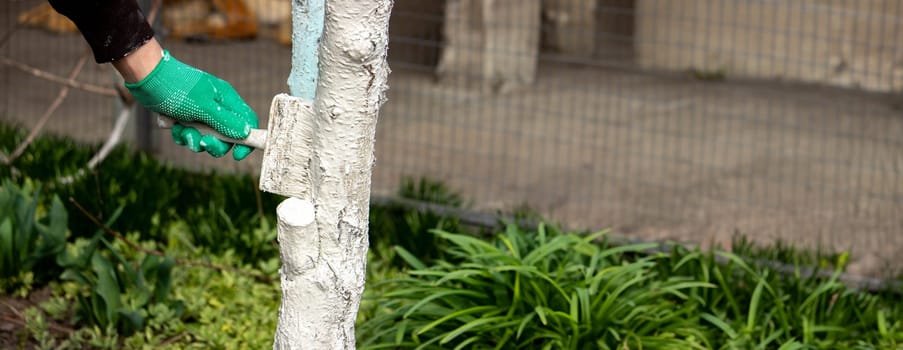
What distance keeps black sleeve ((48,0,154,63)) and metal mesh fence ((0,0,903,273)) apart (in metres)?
2.45

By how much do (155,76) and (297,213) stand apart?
35cm

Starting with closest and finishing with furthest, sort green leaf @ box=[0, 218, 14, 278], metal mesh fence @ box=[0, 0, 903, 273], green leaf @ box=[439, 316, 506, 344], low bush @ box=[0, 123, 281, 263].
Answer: green leaf @ box=[439, 316, 506, 344] → green leaf @ box=[0, 218, 14, 278] → low bush @ box=[0, 123, 281, 263] → metal mesh fence @ box=[0, 0, 903, 273]

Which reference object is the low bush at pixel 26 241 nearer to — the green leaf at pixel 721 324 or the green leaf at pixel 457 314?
the green leaf at pixel 457 314

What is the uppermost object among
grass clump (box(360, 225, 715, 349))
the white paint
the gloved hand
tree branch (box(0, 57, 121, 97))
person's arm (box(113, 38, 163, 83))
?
person's arm (box(113, 38, 163, 83))

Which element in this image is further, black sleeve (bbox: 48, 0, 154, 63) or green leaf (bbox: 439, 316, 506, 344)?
green leaf (bbox: 439, 316, 506, 344)

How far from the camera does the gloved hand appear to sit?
2.00 meters

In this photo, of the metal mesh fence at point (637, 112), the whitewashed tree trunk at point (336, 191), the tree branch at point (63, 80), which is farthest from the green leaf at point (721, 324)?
the tree branch at point (63, 80)

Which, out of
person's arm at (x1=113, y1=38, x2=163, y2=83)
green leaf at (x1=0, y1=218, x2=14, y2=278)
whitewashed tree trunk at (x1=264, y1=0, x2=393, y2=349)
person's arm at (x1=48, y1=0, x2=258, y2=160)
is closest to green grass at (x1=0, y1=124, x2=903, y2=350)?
green leaf at (x1=0, y1=218, x2=14, y2=278)

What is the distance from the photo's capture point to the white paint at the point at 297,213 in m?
1.97

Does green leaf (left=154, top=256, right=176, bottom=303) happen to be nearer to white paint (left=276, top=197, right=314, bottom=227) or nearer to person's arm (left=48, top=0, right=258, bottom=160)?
person's arm (left=48, top=0, right=258, bottom=160)

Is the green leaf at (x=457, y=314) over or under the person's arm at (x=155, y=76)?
under

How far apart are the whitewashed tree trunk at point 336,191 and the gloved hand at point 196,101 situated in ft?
0.48

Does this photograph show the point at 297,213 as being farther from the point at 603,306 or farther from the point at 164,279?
the point at 164,279

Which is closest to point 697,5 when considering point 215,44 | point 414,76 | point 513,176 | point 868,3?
point 868,3
